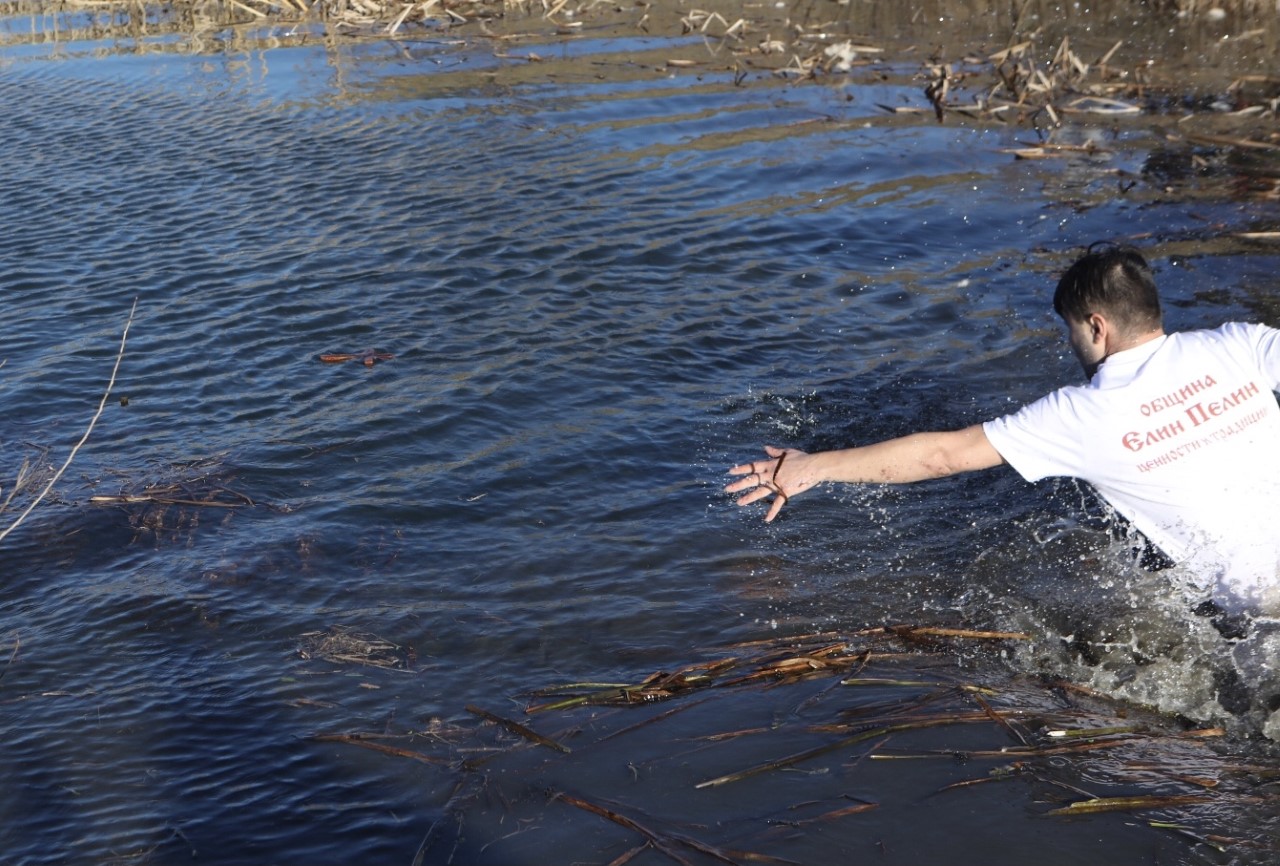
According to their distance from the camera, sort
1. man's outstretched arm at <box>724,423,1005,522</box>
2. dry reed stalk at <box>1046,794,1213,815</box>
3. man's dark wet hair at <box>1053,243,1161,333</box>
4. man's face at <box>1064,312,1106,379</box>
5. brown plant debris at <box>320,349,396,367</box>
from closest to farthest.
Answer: dry reed stalk at <box>1046,794,1213,815</box>, man's dark wet hair at <box>1053,243,1161,333</box>, man's face at <box>1064,312,1106,379</box>, man's outstretched arm at <box>724,423,1005,522</box>, brown plant debris at <box>320,349,396,367</box>

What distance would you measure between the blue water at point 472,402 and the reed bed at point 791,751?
0.47ft

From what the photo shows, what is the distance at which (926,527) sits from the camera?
691 centimetres

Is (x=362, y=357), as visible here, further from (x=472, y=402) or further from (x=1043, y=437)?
(x=1043, y=437)

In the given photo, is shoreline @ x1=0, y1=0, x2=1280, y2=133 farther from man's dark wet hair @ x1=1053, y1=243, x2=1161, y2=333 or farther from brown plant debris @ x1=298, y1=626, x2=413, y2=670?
brown plant debris @ x1=298, y1=626, x2=413, y2=670

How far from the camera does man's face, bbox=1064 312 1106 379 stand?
4742 millimetres

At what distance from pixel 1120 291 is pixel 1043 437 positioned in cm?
61

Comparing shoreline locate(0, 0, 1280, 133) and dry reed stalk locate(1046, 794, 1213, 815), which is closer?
dry reed stalk locate(1046, 794, 1213, 815)

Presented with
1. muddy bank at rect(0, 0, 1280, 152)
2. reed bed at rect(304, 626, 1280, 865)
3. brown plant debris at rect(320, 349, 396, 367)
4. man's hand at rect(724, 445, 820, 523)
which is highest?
muddy bank at rect(0, 0, 1280, 152)

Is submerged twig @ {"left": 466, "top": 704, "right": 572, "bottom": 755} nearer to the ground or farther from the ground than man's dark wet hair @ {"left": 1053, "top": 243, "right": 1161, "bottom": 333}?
nearer to the ground

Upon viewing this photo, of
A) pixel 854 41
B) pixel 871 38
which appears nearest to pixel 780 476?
pixel 854 41

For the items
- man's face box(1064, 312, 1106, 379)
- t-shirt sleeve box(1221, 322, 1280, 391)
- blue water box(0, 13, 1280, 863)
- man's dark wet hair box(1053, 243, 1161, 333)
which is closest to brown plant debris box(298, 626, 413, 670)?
blue water box(0, 13, 1280, 863)

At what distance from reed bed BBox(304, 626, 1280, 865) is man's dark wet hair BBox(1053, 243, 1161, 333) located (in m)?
1.56

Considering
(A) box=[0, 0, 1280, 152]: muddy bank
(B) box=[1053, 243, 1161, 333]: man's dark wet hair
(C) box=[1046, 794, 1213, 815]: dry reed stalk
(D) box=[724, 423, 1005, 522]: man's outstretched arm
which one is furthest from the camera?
(A) box=[0, 0, 1280, 152]: muddy bank

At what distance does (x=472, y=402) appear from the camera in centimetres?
847
